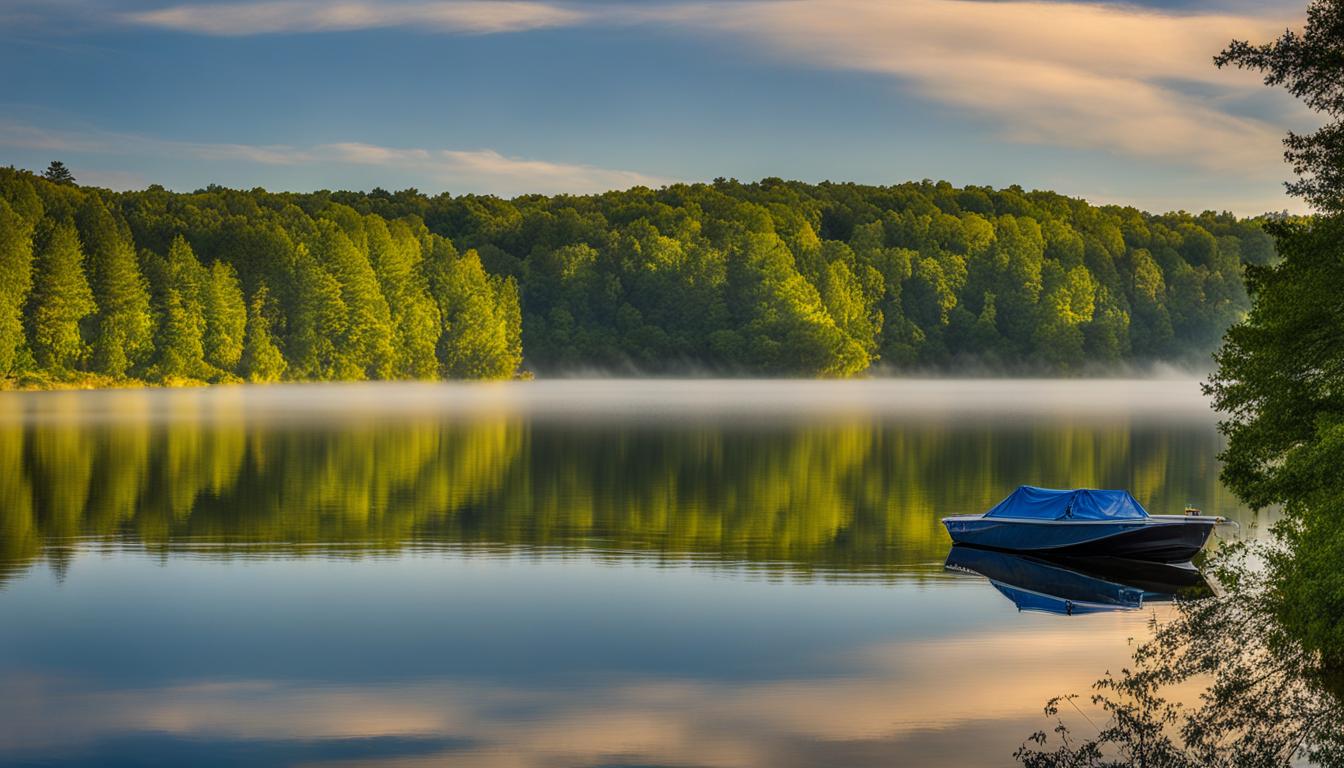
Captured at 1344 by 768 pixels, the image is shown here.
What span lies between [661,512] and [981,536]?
8.28 metres

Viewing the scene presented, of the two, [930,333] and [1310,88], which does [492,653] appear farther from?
[930,333]

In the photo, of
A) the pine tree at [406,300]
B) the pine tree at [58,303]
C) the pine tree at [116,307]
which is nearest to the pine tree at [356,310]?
the pine tree at [406,300]

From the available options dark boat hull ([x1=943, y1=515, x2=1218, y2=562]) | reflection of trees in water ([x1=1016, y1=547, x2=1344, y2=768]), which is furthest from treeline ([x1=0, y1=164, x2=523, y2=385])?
reflection of trees in water ([x1=1016, y1=547, x2=1344, y2=768])

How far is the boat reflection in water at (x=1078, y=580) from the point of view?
2220cm

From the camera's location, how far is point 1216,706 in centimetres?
1545

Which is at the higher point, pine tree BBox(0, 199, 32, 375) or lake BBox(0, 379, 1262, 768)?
pine tree BBox(0, 199, 32, 375)

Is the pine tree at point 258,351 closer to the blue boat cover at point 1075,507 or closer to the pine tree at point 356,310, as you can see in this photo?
the pine tree at point 356,310

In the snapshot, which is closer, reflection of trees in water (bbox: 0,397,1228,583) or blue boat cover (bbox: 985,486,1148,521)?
blue boat cover (bbox: 985,486,1148,521)

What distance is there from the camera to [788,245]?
163375 mm

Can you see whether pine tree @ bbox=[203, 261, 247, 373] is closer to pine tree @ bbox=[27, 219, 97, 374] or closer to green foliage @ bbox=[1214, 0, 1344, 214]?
pine tree @ bbox=[27, 219, 97, 374]

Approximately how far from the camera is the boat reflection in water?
2220 cm

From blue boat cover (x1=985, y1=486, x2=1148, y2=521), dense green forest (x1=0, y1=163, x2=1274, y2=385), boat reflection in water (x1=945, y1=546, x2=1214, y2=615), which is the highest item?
dense green forest (x1=0, y1=163, x2=1274, y2=385)

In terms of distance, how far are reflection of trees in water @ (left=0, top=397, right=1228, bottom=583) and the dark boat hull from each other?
144cm

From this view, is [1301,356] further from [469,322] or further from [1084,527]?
[469,322]
